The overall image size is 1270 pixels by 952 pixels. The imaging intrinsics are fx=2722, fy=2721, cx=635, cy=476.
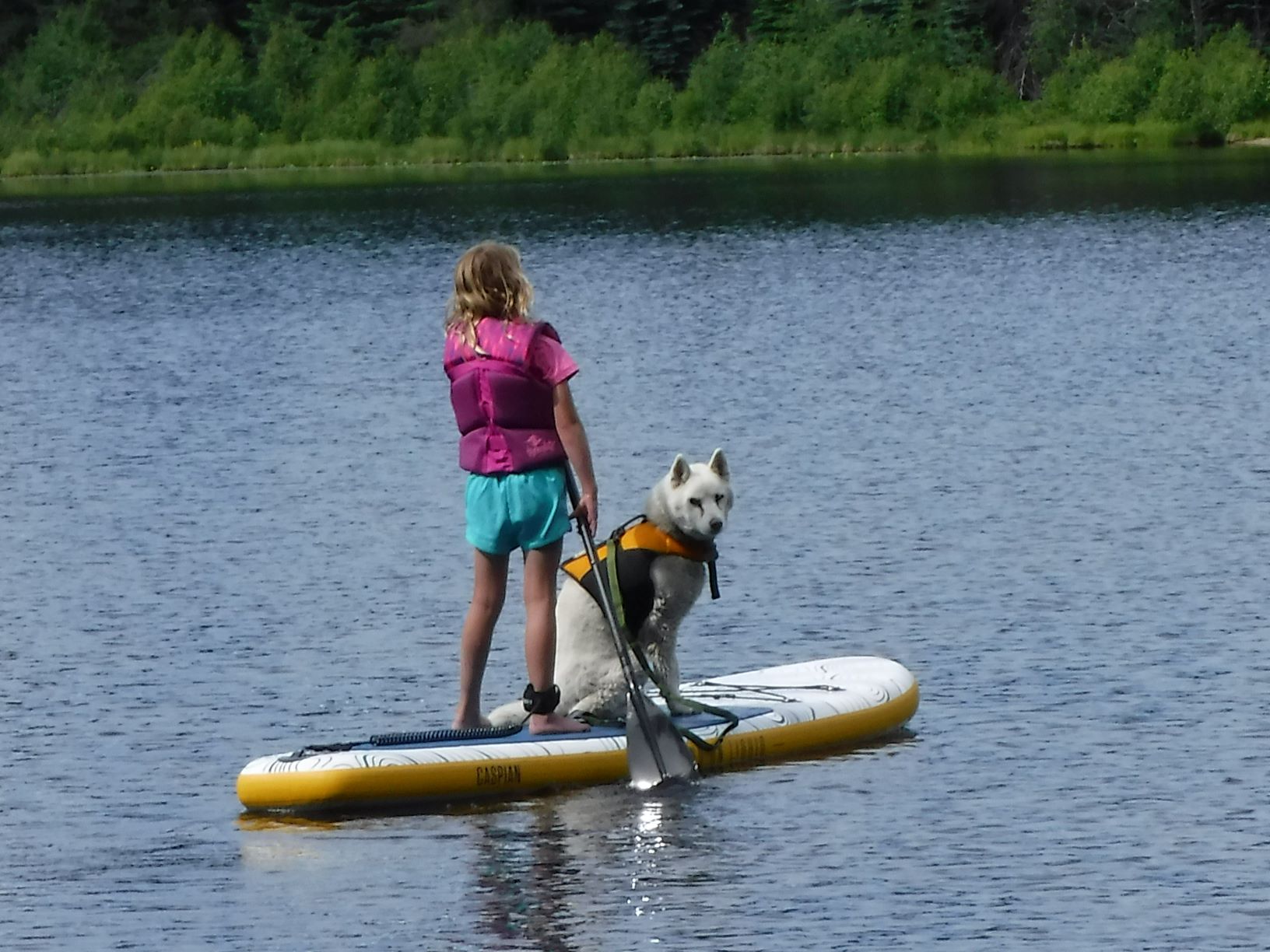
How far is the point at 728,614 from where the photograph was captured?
14.1 metres

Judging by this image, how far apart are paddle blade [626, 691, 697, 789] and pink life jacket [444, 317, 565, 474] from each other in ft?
3.39

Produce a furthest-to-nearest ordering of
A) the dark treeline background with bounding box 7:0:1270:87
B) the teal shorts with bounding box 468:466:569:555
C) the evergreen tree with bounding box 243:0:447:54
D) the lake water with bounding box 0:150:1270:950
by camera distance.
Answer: the evergreen tree with bounding box 243:0:447:54 → the dark treeline background with bounding box 7:0:1270:87 → the teal shorts with bounding box 468:466:569:555 → the lake water with bounding box 0:150:1270:950

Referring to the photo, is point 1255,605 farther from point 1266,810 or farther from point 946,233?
point 946,233

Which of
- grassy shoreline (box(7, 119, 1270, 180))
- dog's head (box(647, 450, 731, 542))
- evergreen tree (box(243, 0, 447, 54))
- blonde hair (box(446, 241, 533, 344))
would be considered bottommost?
grassy shoreline (box(7, 119, 1270, 180))

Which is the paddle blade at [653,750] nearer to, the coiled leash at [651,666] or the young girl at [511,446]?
the coiled leash at [651,666]

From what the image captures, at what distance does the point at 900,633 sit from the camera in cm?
1330

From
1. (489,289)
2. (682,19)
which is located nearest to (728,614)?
(489,289)

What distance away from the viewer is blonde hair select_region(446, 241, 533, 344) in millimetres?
10148

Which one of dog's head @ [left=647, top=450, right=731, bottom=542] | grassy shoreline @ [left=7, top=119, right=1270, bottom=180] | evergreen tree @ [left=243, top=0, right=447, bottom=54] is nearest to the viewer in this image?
dog's head @ [left=647, top=450, right=731, bottom=542]

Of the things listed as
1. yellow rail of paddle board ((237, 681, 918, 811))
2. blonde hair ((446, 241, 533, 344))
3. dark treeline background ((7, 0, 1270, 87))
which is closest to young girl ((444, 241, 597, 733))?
blonde hair ((446, 241, 533, 344))

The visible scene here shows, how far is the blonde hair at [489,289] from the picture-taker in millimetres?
10148

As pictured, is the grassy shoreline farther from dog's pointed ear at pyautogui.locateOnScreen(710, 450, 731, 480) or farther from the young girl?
the young girl

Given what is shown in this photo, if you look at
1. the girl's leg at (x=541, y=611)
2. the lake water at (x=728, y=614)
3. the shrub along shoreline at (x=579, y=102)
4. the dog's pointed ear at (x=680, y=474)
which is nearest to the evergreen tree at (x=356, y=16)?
the shrub along shoreline at (x=579, y=102)

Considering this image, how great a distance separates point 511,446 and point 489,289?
0.60 m
